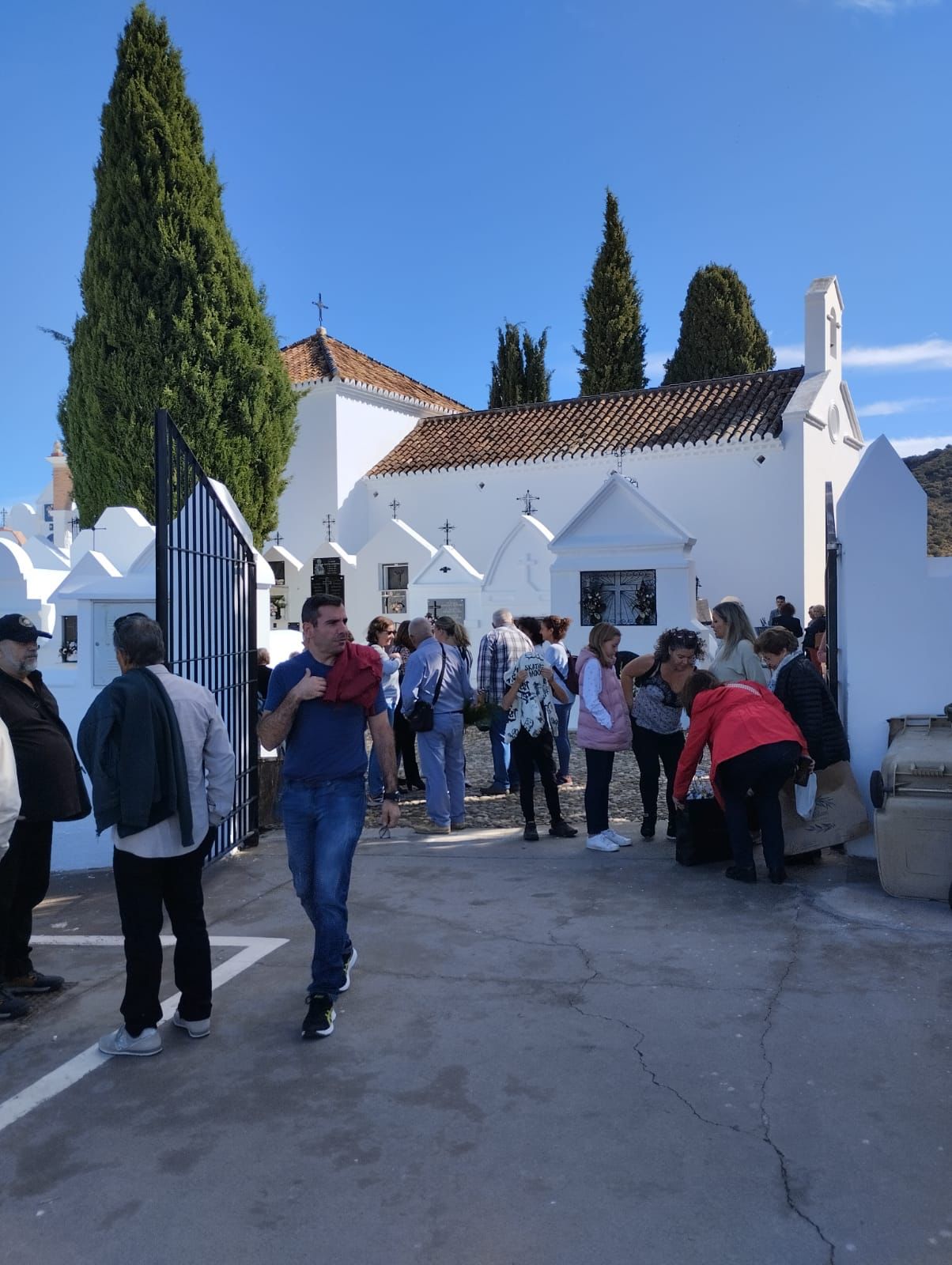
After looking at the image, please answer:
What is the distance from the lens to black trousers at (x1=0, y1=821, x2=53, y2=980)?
466 cm

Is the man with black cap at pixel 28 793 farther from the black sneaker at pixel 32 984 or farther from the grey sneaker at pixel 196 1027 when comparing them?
the grey sneaker at pixel 196 1027

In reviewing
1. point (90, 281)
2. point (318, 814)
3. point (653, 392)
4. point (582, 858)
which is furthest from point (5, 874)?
point (653, 392)

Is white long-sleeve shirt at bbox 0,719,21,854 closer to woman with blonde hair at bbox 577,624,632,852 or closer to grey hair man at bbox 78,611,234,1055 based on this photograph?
grey hair man at bbox 78,611,234,1055

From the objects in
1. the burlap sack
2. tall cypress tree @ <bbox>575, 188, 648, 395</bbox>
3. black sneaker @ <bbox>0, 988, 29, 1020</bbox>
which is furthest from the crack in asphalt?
tall cypress tree @ <bbox>575, 188, 648, 395</bbox>

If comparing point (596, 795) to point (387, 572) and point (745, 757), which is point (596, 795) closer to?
point (745, 757)

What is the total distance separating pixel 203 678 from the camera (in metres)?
6.90

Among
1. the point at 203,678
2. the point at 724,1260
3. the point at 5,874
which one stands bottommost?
the point at 724,1260

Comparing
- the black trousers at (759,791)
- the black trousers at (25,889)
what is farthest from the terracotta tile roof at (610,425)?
the black trousers at (25,889)

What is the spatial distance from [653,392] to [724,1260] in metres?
22.3

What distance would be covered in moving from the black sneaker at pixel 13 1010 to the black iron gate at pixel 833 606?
534 centimetres

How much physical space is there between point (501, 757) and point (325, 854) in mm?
5496

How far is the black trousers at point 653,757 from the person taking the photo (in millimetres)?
7242

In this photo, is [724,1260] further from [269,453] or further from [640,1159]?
[269,453]

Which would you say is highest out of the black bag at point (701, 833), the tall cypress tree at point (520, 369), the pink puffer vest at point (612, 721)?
the tall cypress tree at point (520, 369)
